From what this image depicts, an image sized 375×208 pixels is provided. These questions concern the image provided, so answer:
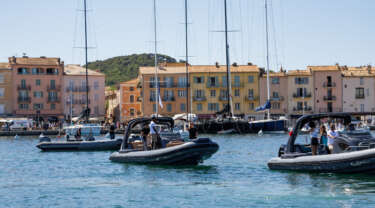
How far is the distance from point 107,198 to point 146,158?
972 cm

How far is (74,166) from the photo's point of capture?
34.1 m

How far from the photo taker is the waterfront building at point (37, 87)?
105000 millimetres

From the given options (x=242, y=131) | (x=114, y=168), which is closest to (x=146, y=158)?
(x=114, y=168)

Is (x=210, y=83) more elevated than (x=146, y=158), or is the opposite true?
(x=210, y=83)

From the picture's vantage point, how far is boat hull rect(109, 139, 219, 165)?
29.4m

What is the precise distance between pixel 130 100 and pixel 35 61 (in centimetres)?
1769

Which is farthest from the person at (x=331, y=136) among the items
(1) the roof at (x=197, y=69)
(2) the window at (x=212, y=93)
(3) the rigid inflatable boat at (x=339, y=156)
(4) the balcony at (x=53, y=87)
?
(4) the balcony at (x=53, y=87)

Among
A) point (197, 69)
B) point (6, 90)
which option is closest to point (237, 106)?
point (197, 69)

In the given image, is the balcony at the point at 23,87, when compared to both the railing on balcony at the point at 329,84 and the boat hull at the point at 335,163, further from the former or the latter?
the boat hull at the point at 335,163

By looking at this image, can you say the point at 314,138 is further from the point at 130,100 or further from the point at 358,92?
the point at 130,100

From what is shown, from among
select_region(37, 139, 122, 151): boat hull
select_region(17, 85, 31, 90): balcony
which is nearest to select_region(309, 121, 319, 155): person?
select_region(37, 139, 122, 151): boat hull

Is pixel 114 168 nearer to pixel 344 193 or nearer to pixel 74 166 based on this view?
pixel 74 166

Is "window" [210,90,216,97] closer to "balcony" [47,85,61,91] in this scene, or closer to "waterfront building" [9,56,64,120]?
"waterfront building" [9,56,64,120]

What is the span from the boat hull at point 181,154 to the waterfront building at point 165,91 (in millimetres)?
73119
